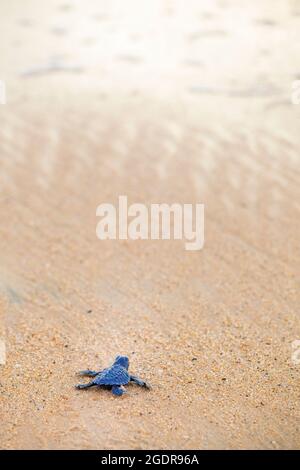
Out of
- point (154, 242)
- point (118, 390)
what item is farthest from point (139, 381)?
point (154, 242)

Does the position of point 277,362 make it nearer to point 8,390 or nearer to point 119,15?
point 8,390

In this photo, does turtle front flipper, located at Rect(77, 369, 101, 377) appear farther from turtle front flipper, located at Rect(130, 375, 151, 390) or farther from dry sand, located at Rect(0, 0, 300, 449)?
turtle front flipper, located at Rect(130, 375, 151, 390)

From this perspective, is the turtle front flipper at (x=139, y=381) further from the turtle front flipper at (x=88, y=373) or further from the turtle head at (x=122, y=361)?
the turtle front flipper at (x=88, y=373)

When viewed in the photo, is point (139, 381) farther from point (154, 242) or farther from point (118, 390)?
point (154, 242)

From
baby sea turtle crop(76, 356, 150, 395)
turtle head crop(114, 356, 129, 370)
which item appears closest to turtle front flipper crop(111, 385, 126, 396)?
baby sea turtle crop(76, 356, 150, 395)

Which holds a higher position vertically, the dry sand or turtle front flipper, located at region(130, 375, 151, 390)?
the dry sand

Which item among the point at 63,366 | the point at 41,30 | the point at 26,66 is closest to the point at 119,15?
the point at 41,30
